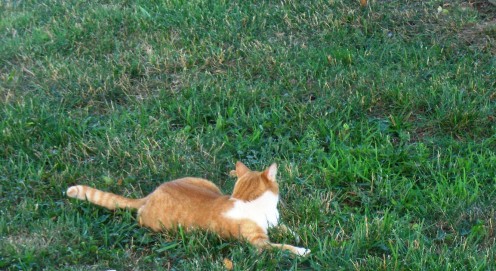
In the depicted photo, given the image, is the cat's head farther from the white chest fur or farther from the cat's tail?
the cat's tail

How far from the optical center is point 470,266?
420 cm

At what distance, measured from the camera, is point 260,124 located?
605cm

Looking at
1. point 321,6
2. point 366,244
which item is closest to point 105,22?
point 321,6

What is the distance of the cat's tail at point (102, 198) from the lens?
195 inches

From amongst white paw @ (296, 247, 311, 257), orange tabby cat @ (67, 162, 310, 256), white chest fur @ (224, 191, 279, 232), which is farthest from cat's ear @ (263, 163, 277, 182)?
white paw @ (296, 247, 311, 257)

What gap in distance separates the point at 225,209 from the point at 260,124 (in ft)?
5.30

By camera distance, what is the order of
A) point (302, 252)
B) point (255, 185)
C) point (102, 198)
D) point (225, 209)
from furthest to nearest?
point (102, 198)
point (255, 185)
point (225, 209)
point (302, 252)

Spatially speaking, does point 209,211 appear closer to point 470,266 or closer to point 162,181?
point 162,181

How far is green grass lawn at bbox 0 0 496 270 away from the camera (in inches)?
179

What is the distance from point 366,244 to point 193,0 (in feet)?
14.7

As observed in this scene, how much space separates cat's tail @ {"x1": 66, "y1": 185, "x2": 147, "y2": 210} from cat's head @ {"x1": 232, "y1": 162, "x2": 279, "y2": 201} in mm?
664

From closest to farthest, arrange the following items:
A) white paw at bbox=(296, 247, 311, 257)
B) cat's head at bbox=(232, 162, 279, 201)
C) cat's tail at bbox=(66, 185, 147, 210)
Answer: white paw at bbox=(296, 247, 311, 257) → cat's head at bbox=(232, 162, 279, 201) → cat's tail at bbox=(66, 185, 147, 210)

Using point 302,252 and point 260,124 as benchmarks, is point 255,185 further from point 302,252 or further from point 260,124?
point 260,124

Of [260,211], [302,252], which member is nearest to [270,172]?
[260,211]
